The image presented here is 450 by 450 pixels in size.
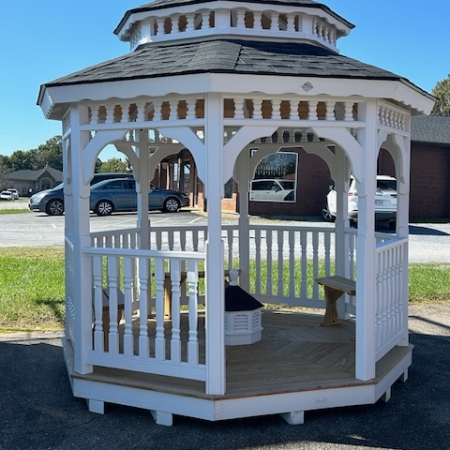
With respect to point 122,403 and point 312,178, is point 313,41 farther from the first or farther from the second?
point 312,178

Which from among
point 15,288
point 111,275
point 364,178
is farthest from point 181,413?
point 15,288

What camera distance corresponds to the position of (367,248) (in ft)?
13.0

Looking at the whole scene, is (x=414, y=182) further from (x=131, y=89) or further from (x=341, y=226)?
(x=131, y=89)

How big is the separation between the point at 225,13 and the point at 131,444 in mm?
3449

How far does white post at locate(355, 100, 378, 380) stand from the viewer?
3879 mm

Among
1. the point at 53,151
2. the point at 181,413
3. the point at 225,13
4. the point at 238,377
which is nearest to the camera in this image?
the point at 181,413

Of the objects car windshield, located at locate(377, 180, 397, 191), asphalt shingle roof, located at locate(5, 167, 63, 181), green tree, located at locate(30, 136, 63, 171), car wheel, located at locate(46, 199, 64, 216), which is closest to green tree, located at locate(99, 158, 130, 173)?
asphalt shingle roof, located at locate(5, 167, 63, 181)

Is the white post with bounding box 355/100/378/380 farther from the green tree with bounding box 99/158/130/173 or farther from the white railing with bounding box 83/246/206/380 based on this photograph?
the green tree with bounding box 99/158/130/173

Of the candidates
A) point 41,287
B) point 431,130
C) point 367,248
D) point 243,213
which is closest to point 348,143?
point 367,248

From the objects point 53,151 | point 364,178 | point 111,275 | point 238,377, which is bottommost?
point 238,377

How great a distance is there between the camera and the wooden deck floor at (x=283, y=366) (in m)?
3.82

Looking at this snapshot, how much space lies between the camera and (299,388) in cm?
379

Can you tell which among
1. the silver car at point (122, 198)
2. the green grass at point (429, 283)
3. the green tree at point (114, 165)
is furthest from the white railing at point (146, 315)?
the green tree at point (114, 165)

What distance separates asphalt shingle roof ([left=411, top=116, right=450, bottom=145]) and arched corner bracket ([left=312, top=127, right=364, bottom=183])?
61.4 feet
